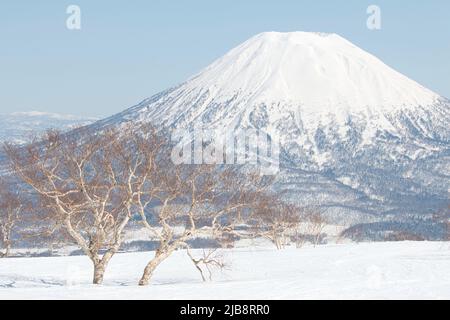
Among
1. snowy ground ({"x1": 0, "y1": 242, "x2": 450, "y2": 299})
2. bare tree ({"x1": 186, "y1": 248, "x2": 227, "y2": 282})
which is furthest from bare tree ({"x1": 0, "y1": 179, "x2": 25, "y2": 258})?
bare tree ({"x1": 186, "y1": 248, "x2": 227, "y2": 282})

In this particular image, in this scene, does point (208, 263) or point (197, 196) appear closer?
point (197, 196)

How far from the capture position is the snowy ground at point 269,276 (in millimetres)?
25550

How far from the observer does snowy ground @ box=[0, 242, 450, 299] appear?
25550 mm

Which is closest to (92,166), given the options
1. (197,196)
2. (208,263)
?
(197,196)

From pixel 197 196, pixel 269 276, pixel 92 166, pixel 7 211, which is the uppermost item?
pixel 92 166

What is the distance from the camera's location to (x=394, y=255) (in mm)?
50500

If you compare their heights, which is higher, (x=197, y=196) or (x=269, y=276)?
(x=197, y=196)

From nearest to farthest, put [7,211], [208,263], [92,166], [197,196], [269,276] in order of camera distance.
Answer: [197,196] < [92,166] < [269,276] < [208,263] < [7,211]

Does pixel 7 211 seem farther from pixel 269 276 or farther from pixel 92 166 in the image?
pixel 92 166

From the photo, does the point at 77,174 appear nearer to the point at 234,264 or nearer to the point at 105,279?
the point at 105,279

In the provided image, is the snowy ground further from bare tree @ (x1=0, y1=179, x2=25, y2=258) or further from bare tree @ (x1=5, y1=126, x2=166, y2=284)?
bare tree @ (x1=0, y1=179, x2=25, y2=258)

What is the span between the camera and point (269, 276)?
1592 inches

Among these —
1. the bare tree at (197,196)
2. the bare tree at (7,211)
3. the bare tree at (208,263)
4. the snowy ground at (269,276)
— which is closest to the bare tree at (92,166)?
the bare tree at (197,196)
